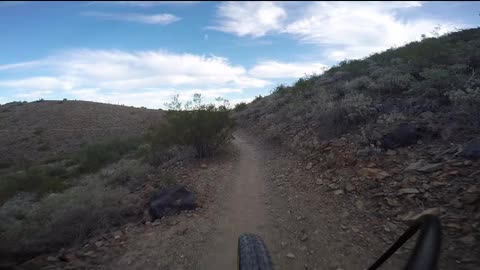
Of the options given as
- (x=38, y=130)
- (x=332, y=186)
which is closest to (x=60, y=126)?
(x=38, y=130)

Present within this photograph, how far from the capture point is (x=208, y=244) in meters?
5.79

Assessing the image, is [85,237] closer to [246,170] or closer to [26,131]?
[246,170]

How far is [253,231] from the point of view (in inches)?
242

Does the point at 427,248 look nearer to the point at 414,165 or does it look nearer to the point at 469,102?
the point at 414,165

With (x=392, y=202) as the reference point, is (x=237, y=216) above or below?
below

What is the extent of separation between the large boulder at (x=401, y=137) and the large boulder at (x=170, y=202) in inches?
178

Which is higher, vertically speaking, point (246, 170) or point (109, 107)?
point (109, 107)

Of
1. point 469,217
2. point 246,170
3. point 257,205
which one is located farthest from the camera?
point 246,170

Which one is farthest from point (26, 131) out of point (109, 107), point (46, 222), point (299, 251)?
point (299, 251)

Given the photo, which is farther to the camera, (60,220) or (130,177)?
(130,177)

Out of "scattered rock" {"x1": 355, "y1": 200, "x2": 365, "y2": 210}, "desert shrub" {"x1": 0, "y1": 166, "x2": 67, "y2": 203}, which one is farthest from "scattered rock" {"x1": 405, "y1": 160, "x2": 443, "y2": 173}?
"desert shrub" {"x1": 0, "y1": 166, "x2": 67, "y2": 203}

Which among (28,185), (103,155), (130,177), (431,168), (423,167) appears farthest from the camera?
(103,155)

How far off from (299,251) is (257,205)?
201 centimetres

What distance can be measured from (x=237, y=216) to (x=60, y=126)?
2494 cm
